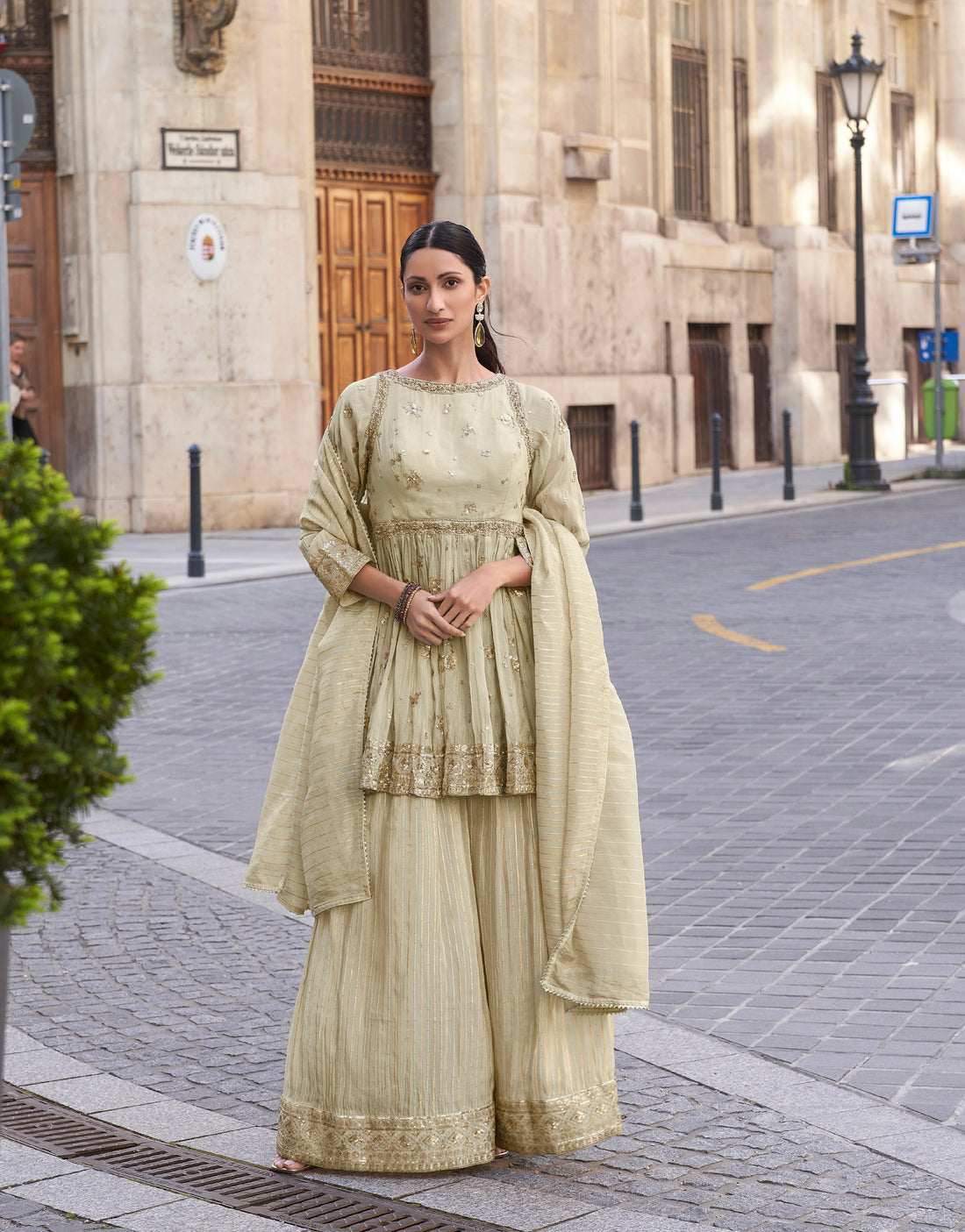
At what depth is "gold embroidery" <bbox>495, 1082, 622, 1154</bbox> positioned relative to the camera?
4.11 metres

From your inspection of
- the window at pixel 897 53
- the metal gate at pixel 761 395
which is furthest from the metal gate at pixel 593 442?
the window at pixel 897 53

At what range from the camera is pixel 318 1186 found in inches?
159

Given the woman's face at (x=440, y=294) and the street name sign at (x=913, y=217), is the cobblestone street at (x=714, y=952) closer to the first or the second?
the woman's face at (x=440, y=294)

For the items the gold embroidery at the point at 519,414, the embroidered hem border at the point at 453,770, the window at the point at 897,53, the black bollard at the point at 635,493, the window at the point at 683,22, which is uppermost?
the window at the point at 897,53

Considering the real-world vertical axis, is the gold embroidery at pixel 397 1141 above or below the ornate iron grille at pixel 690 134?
below

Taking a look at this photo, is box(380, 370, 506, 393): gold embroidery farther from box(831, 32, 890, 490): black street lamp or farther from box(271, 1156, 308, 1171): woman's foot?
box(831, 32, 890, 490): black street lamp

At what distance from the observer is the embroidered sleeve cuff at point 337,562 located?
13.8ft

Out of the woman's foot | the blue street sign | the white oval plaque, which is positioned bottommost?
the woman's foot

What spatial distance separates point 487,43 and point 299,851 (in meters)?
20.1

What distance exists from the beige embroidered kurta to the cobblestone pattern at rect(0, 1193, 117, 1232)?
2.47 ft

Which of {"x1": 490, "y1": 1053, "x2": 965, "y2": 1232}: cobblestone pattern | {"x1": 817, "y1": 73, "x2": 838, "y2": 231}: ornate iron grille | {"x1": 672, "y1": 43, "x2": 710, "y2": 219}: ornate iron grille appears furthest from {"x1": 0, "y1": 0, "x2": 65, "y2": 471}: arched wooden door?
{"x1": 490, "y1": 1053, "x2": 965, "y2": 1232}: cobblestone pattern

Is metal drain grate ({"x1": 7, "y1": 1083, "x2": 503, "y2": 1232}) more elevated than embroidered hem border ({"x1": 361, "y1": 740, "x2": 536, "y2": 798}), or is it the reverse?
embroidered hem border ({"x1": 361, "y1": 740, "x2": 536, "y2": 798})

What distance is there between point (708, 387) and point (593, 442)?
4474 mm

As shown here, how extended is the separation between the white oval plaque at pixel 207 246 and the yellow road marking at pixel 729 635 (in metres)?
8.60
